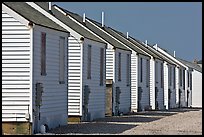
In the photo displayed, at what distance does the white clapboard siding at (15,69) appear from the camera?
21500mm

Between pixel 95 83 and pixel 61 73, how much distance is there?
Answer: 626 centimetres

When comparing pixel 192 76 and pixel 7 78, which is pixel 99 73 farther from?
pixel 192 76

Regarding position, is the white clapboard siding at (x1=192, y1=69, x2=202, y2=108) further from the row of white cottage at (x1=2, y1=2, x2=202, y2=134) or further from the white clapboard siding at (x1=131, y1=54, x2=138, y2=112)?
the white clapboard siding at (x1=131, y1=54, x2=138, y2=112)

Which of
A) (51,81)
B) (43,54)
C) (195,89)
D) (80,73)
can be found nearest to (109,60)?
(80,73)

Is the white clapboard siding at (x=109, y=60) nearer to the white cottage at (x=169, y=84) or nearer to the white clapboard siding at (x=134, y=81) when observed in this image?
the white clapboard siding at (x=134, y=81)

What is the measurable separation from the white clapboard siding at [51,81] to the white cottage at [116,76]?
1006 cm

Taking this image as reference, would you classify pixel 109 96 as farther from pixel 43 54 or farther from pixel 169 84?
pixel 169 84

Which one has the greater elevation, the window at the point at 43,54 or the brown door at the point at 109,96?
the window at the point at 43,54

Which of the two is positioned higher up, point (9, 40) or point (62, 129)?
point (9, 40)

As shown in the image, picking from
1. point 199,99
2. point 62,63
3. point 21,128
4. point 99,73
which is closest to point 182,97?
point 199,99

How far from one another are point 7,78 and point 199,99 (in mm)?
50993

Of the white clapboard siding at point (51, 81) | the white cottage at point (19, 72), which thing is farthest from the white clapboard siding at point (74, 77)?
the white cottage at point (19, 72)

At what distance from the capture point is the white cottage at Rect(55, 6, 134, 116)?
118 feet

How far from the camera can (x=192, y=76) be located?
237ft
